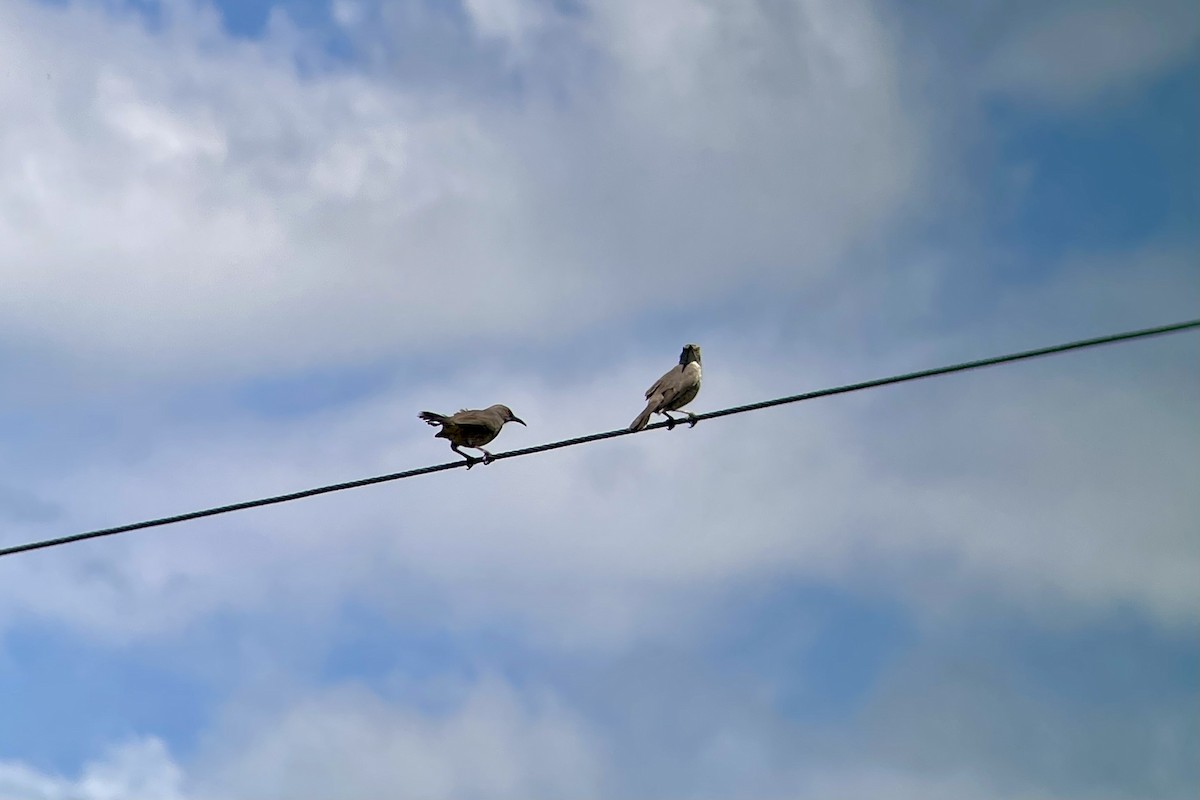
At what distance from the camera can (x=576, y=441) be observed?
47.6 feet

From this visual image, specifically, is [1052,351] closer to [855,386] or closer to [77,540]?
[855,386]

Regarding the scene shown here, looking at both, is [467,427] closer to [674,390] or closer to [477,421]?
[477,421]

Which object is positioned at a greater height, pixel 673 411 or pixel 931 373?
pixel 673 411

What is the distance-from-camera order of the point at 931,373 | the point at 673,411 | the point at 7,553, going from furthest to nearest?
1. the point at 673,411
2. the point at 7,553
3. the point at 931,373

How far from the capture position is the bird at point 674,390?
20.6 meters

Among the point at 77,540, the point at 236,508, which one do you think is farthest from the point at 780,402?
the point at 77,540

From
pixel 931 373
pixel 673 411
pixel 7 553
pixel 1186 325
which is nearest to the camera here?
pixel 1186 325

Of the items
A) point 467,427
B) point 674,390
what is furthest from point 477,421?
A: point 674,390

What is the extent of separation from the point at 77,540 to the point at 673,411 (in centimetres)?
936

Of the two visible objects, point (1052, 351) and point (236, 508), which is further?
point (236, 508)

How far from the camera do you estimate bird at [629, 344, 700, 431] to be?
2056cm

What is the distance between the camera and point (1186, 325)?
40.1ft

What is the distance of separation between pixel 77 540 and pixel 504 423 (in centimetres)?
861

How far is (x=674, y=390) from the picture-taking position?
68.6 feet
